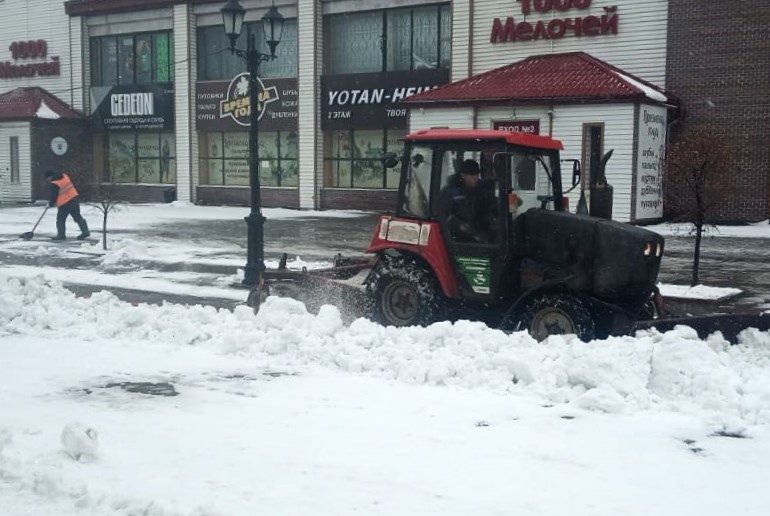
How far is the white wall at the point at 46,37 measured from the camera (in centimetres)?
3706

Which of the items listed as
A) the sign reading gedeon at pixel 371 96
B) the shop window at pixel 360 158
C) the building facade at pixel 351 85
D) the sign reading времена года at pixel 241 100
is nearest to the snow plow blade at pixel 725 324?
the building facade at pixel 351 85

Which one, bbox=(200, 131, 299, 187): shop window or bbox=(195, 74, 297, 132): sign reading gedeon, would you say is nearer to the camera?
bbox=(195, 74, 297, 132): sign reading gedeon

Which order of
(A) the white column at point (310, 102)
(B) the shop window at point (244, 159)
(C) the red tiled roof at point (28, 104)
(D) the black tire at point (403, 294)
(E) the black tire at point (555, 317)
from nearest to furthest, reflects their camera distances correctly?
(E) the black tire at point (555, 317) → (D) the black tire at point (403, 294) → (A) the white column at point (310, 102) → (B) the shop window at point (244, 159) → (C) the red tiled roof at point (28, 104)

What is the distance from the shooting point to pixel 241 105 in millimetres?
32656

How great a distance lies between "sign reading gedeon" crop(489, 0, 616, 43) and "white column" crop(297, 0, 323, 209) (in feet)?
23.6

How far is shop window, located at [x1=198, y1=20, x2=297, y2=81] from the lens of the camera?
106 feet

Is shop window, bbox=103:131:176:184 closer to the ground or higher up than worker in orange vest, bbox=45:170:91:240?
higher up

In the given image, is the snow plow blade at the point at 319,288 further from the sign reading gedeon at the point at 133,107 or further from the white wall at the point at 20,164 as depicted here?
the white wall at the point at 20,164

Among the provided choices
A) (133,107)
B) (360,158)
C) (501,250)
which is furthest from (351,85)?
(501,250)

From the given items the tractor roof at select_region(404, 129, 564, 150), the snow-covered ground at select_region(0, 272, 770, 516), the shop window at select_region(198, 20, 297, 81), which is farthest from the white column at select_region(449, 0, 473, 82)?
the snow-covered ground at select_region(0, 272, 770, 516)

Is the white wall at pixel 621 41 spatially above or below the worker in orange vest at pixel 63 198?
above

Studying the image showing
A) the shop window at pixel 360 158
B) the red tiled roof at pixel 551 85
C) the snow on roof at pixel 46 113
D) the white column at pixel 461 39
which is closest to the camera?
the red tiled roof at pixel 551 85

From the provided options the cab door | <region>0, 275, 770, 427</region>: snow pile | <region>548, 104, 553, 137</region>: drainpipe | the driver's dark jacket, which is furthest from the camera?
<region>548, 104, 553, 137</region>: drainpipe

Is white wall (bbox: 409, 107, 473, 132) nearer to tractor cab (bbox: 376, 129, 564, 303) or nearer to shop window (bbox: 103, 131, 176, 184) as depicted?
shop window (bbox: 103, 131, 176, 184)
